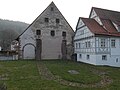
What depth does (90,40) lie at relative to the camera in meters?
26.9

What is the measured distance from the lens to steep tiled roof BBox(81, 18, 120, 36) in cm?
2570

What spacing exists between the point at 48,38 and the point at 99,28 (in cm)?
1191

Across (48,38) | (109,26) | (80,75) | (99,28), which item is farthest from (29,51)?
(80,75)

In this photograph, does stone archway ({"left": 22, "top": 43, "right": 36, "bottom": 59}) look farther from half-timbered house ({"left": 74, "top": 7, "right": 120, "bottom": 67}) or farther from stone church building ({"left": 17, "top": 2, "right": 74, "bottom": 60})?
half-timbered house ({"left": 74, "top": 7, "right": 120, "bottom": 67})

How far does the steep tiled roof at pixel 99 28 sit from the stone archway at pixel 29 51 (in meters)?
11.7

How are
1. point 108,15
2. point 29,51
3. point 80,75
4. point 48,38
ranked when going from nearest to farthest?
point 80,75, point 108,15, point 29,51, point 48,38

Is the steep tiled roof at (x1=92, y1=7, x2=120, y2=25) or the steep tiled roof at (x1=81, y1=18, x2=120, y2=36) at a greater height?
the steep tiled roof at (x1=92, y1=7, x2=120, y2=25)

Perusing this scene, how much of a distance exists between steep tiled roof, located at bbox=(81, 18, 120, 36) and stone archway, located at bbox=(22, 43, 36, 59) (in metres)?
11.7

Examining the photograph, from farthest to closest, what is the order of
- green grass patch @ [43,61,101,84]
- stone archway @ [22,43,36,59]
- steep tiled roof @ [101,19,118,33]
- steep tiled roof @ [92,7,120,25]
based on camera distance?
stone archway @ [22,43,36,59] → steep tiled roof @ [92,7,120,25] → steep tiled roof @ [101,19,118,33] → green grass patch @ [43,61,101,84]

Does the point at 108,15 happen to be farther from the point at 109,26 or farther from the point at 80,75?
the point at 80,75

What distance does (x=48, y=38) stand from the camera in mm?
35125

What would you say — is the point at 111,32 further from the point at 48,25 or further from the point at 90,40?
the point at 48,25

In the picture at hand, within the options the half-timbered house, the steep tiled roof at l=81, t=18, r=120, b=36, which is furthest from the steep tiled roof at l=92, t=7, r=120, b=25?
the steep tiled roof at l=81, t=18, r=120, b=36

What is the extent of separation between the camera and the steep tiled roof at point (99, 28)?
25703mm
